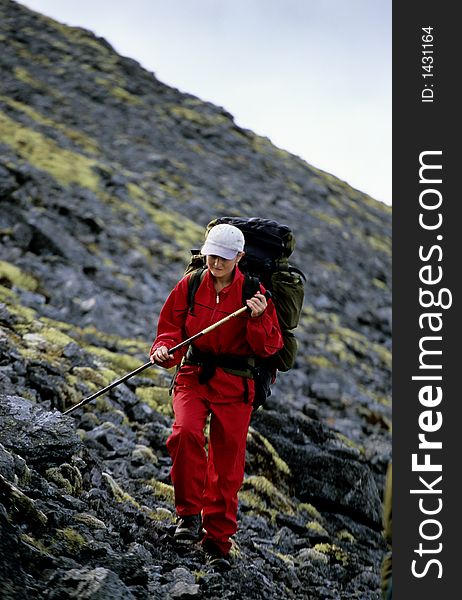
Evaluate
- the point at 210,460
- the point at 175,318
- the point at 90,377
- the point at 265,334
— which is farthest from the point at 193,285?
the point at 90,377

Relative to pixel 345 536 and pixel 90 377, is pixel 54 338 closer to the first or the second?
pixel 90 377

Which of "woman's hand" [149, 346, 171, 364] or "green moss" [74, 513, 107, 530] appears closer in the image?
"green moss" [74, 513, 107, 530]

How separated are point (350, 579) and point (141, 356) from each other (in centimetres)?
720

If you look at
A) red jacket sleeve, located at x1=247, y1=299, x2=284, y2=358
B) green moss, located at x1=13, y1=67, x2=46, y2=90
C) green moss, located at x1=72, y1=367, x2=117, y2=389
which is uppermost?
green moss, located at x1=13, y1=67, x2=46, y2=90

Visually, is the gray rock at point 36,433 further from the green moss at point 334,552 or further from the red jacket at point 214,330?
the green moss at point 334,552

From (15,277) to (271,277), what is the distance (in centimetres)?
941

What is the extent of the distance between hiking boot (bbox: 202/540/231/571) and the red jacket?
4.17 feet

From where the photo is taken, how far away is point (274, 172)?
129 feet

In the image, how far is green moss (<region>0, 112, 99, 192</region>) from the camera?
2166 cm

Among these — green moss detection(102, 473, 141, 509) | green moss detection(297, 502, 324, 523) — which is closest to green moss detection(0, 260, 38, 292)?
green moss detection(297, 502, 324, 523)

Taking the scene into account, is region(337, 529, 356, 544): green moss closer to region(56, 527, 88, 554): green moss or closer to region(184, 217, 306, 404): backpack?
region(184, 217, 306, 404): backpack

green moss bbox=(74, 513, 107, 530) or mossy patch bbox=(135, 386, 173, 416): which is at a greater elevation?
mossy patch bbox=(135, 386, 173, 416)

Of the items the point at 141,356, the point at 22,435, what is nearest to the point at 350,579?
the point at 22,435

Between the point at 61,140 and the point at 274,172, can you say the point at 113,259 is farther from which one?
the point at 274,172
